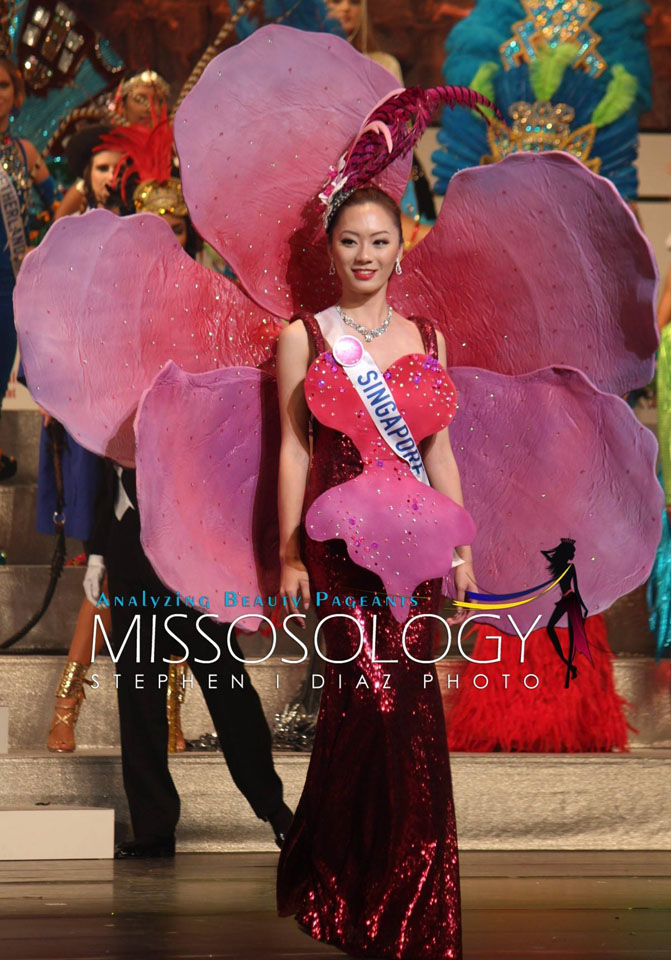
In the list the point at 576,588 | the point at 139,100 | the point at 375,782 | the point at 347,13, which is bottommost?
the point at 375,782

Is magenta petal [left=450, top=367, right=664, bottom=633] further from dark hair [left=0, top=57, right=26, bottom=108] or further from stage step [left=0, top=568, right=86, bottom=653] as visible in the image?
dark hair [left=0, top=57, right=26, bottom=108]

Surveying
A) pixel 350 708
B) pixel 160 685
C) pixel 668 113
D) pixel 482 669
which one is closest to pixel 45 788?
pixel 160 685

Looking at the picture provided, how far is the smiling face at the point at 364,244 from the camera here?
308 centimetres

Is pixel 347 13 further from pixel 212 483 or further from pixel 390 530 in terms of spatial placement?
pixel 390 530

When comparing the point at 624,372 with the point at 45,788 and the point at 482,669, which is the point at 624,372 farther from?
the point at 45,788

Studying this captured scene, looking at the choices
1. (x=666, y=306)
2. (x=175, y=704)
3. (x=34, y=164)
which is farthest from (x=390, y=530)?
(x=34, y=164)

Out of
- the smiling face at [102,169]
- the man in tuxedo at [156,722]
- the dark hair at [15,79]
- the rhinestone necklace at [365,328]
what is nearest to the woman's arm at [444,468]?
the rhinestone necklace at [365,328]

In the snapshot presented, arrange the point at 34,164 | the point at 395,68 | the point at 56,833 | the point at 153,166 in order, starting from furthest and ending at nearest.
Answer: the point at 395,68
the point at 34,164
the point at 153,166
the point at 56,833

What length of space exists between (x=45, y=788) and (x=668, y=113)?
414 cm

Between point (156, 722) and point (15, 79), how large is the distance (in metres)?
2.55

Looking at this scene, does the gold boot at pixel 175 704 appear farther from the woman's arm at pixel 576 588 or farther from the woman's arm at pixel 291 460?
the woman's arm at pixel 576 588

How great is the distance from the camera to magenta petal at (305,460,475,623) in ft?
9.95

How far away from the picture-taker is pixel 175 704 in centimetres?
476

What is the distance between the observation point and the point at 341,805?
3.12m
